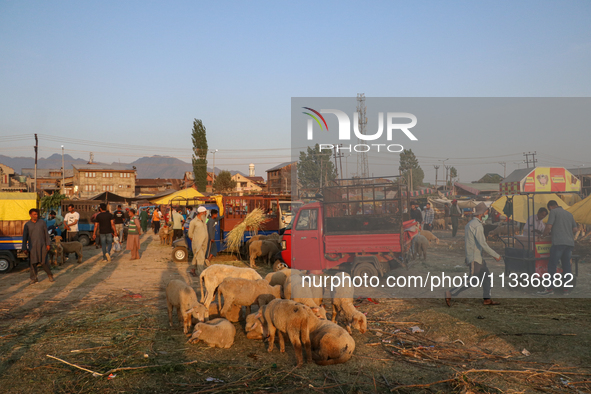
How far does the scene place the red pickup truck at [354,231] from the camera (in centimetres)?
998

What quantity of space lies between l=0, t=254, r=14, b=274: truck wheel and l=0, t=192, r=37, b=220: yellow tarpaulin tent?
1274mm

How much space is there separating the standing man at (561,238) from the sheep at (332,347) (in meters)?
6.15

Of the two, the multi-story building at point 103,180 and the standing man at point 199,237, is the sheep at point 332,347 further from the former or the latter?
the multi-story building at point 103,180

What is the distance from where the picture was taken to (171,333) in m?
6.78

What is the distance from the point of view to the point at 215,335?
240 inches

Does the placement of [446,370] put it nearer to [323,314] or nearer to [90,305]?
[323,314]

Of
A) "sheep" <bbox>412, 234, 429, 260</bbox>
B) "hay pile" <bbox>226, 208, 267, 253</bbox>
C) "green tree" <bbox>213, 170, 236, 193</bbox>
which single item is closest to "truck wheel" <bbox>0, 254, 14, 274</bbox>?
"hay pile" <bbox>226, 208, 267, 253</bbox>

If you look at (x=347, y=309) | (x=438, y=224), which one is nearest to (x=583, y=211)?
(x=347, y=309)

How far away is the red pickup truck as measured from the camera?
9984mm

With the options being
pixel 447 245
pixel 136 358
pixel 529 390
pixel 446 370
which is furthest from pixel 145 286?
pixel 447 245

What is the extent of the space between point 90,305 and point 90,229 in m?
13.7

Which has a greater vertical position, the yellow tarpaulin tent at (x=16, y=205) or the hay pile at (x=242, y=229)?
the yellow tarpaulin tent at (x=16, y=205)

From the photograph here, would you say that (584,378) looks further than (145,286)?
No

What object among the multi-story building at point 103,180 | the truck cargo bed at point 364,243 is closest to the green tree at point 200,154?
the multi-story building at point 103,180
